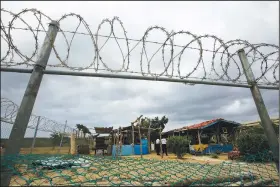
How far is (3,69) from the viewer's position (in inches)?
103

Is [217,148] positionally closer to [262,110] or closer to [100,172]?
[262,110]

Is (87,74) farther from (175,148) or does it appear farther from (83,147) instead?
(175,148)

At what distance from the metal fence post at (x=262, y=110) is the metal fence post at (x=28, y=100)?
4186 mm

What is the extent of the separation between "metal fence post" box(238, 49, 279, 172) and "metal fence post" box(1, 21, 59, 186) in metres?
4.19

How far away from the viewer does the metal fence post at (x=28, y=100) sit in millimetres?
2424

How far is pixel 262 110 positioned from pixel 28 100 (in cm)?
442

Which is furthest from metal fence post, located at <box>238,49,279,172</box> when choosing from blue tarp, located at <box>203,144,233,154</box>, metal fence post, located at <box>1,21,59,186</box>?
blue tarp, located at <box>203,144,233,154</box>

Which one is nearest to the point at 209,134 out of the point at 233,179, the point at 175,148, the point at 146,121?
the point at 175,148

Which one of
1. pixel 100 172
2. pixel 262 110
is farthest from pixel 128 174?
pixel 262 110

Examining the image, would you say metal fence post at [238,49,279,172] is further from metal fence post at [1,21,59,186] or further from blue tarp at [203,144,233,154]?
blue tarp at [203,144,233,154]

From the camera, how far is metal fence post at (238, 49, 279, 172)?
3.85 meters

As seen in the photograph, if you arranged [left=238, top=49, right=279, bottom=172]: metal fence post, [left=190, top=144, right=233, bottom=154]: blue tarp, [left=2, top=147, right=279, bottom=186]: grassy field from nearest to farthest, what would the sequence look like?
[left=2, top=147, right=279, bottom=186]: grassy field
[left=238, top=49, right=279, bottom=172]: metal fence post
[left=190, top=144, right=233, bottom=154]: blue tarp

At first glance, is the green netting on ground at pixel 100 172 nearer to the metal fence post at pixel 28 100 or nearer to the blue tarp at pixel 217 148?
the metal fence post at pixel 28 100

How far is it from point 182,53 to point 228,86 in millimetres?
1229
